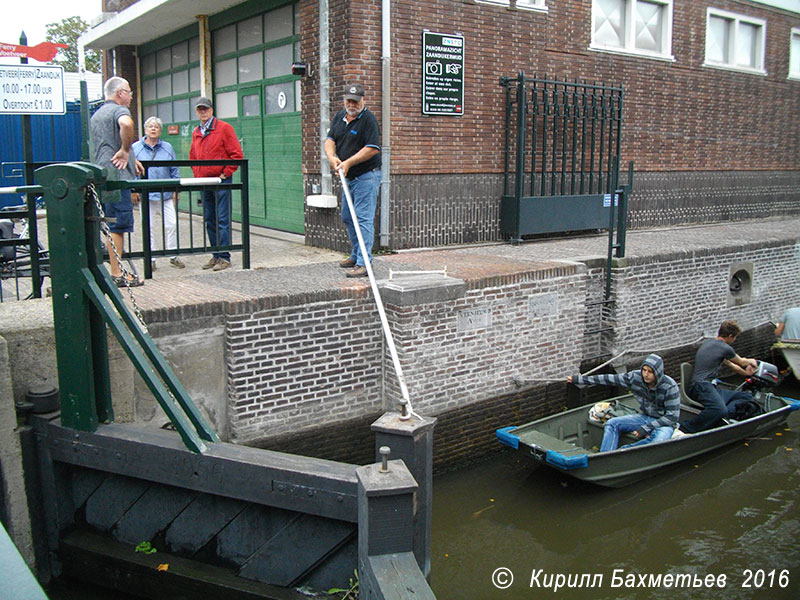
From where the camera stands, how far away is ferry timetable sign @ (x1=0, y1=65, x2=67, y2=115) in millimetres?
6605

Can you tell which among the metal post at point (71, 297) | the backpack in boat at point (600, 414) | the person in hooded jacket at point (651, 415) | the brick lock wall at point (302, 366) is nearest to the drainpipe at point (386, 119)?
the brick lock wall at point (302, 366)

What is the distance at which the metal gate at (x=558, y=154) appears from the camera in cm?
1118

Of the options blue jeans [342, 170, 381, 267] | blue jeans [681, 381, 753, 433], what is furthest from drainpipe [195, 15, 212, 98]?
blue jeans [681, 381, 753, 433]

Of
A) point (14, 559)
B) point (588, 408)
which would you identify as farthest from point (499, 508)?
point (14, 559)

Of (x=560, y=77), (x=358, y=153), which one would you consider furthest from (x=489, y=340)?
(x=560, y=77)

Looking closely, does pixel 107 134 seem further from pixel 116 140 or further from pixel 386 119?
pixel 386 119

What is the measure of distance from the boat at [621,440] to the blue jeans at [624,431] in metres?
0.11

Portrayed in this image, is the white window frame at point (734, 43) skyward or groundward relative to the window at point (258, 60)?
skyward

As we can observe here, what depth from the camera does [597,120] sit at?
12.5 meters

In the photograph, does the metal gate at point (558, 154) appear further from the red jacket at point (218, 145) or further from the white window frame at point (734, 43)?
the red jacket at point (218, 145)

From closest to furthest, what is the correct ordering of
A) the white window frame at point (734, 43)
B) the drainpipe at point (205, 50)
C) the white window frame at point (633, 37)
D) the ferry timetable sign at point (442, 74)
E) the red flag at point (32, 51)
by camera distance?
the red flag at point (32, 51)
the ferry timetable sign at point (442, 74)
the white window frame at point (633, 37)
the drainpipe at point (205, 50)
the white window frame at point (734, 43)

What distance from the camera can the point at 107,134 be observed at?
293 inches

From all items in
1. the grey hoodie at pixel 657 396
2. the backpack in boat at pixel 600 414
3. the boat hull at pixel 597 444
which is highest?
the grey hoodie at pixel 657 396

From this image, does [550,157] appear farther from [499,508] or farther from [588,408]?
[499,508]
